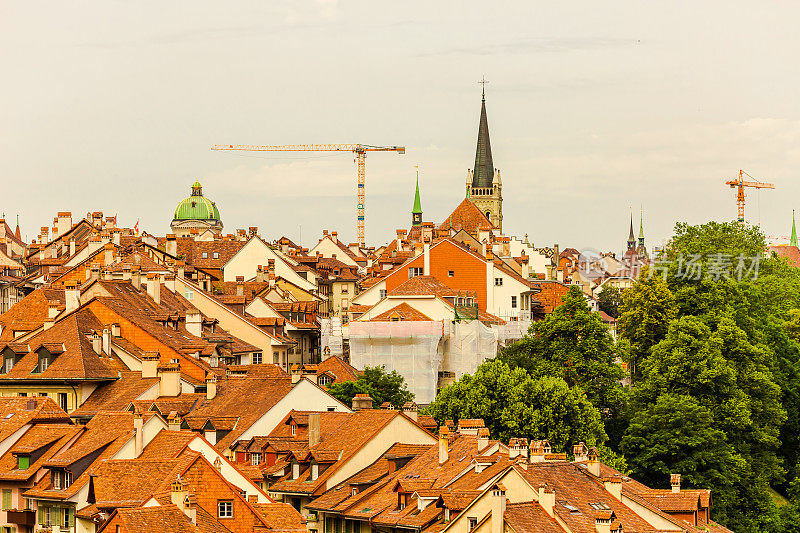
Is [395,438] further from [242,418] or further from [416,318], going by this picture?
[416,318]

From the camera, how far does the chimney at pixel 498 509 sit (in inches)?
2047

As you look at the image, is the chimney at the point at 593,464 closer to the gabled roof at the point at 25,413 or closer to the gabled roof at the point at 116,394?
the gabled roof at the point at 25,413

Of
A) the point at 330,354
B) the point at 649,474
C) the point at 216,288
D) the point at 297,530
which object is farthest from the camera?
the point at 216,288

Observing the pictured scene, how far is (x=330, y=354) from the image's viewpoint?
11175 cm

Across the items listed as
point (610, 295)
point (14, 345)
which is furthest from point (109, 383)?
point (610, 295)

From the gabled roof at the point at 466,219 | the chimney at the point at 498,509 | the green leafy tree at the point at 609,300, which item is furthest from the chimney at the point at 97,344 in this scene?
the green leafy tree at the point at 609,300

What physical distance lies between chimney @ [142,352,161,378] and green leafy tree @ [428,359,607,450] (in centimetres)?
1453

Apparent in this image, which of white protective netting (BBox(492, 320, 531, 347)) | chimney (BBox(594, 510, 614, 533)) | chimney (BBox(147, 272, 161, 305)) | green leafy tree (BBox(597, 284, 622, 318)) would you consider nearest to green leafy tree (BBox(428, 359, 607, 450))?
chimney (BBox(594, 510, 614, 533))

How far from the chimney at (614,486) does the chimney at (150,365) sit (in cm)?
2994

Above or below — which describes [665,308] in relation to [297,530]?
above

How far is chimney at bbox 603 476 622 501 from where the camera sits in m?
60.2

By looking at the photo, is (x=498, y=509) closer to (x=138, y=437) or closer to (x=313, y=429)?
(x=138, y=437)

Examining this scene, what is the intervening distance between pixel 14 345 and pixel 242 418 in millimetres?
18076

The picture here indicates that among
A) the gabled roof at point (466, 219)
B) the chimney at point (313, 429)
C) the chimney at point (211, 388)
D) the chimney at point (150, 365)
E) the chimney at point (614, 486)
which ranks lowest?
the chimney at point (614, 486)
